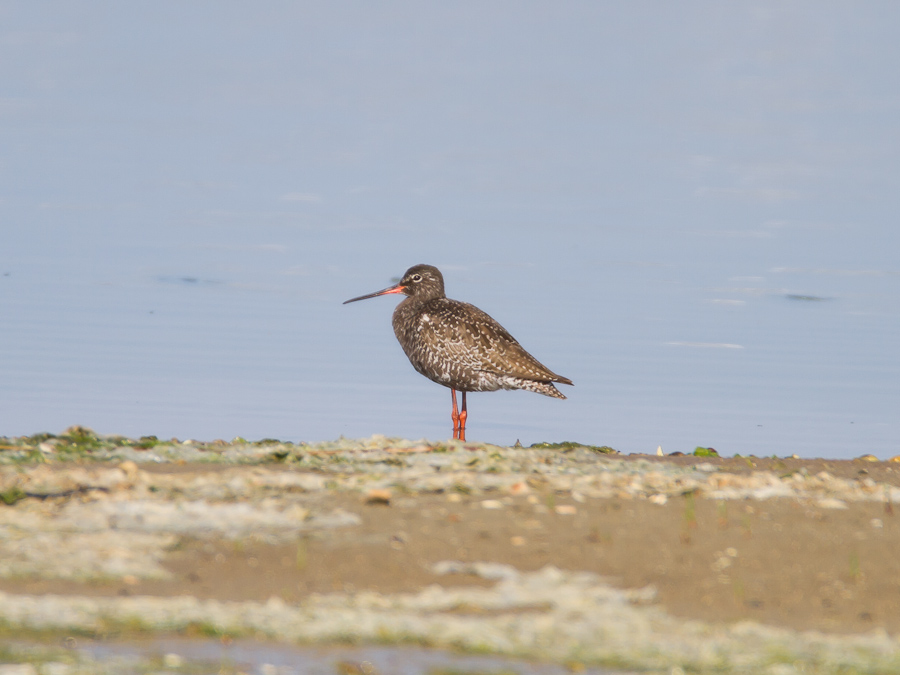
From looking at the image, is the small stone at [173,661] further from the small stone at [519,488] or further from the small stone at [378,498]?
the small stone at [519,488]

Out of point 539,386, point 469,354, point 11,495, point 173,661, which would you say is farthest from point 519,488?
point 539,386

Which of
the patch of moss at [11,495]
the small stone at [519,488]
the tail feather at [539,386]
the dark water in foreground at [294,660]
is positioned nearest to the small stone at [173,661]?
the dark water in foreground at [294,660]

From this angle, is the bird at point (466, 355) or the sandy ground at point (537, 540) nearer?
the sandy ground at point (537, 540)

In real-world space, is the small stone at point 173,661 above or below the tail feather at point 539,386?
below

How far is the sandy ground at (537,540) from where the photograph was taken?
718 cm

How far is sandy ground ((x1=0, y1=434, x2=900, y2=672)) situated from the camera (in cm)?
718

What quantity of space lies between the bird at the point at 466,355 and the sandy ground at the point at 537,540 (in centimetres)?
535

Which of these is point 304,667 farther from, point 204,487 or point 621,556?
point 204,487

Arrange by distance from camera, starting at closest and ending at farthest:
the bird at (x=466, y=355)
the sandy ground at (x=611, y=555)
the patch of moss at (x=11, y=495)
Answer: the sandy ground at (x=611, y=555), the patch of moss at (x=11, y=495), the bird at (x=466, y=355)

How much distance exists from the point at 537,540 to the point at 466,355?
25.3 feet

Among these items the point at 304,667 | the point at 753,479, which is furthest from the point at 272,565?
the point at 753,479

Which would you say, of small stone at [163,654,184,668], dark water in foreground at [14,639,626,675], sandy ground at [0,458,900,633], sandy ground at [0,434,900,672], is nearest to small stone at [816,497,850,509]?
sandy ground at [0,434,900,672]

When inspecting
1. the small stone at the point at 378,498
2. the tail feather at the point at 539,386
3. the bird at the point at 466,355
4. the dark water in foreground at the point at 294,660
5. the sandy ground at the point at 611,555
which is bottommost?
the dark water in foreground at the point at 294,660

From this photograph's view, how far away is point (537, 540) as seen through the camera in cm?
799
